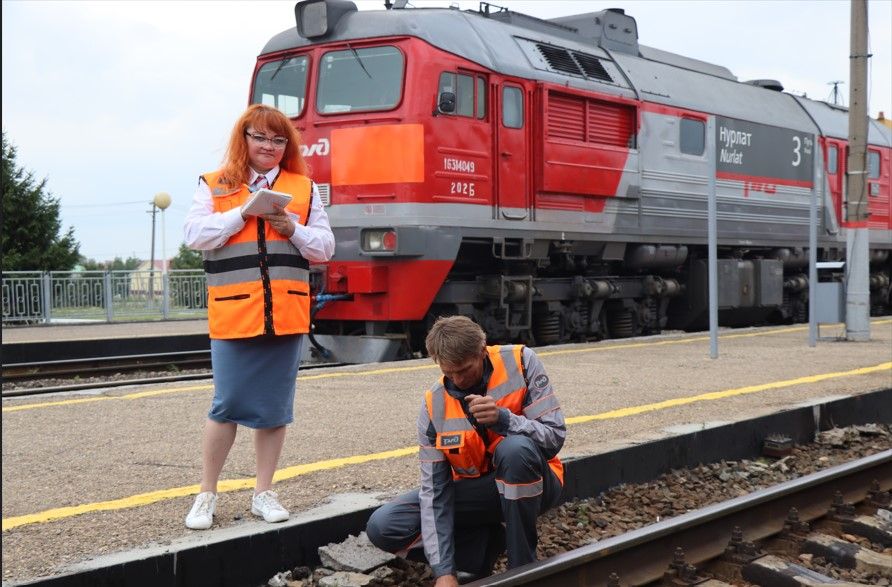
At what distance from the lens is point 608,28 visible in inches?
569

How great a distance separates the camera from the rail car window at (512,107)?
11.6 metres

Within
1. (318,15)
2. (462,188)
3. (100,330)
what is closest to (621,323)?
(462,188)

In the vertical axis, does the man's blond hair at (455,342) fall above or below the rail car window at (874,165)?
below

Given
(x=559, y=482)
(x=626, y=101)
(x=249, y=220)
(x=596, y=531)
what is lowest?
(x=596, y=531)

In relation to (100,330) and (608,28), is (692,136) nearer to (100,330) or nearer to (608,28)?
(608,28)

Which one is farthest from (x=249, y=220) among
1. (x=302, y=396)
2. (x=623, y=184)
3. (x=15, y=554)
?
(x=623, y=184)

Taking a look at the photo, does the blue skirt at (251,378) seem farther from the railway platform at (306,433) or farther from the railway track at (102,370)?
the railway track at (102,370)

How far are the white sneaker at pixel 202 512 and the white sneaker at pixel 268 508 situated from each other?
0.18 meters

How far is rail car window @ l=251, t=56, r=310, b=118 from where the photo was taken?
11.6 meters

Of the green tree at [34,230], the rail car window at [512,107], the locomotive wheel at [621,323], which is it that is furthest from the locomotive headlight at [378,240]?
the green tree at [34,230]

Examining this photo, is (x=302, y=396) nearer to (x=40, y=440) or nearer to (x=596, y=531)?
(x=40, y=440)

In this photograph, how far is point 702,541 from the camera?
462 centimetres

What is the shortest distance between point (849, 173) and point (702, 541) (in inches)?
406

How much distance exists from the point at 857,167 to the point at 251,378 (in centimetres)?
1118
